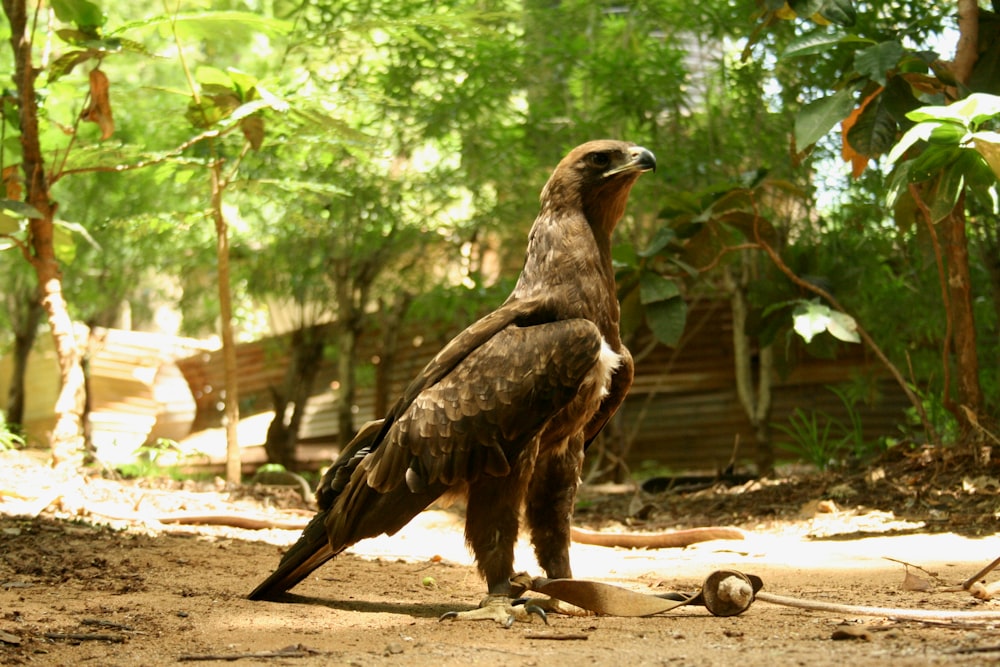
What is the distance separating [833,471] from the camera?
6121 millimetres

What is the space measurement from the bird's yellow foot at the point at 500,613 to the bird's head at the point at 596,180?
4.66 feet

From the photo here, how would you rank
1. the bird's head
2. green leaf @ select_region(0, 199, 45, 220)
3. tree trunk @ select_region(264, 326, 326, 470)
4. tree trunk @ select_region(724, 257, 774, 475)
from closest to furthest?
the bird's head, green leaf @ select_region(0, 199, 45, 220), tree trunk @ select_region(724, 257, 774, 475), tree trunk @ select_region(264, 326, 326, 470)

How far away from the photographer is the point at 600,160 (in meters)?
3.67

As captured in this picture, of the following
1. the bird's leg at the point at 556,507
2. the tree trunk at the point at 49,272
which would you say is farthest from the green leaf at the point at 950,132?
the tree trunk at the point at 49,272

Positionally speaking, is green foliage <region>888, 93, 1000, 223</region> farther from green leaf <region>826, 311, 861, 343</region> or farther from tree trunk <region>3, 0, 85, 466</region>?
tree trunk <region>3, 0, 85, 466</region>

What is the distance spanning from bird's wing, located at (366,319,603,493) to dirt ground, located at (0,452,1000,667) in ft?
1.60

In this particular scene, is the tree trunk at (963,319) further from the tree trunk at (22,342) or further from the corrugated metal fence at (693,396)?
the tree trunk at (22,342)

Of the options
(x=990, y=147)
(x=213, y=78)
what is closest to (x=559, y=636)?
(x=990, y=147)

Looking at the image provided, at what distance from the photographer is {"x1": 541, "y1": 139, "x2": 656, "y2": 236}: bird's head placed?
3.64m

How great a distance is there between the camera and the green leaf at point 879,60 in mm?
4465

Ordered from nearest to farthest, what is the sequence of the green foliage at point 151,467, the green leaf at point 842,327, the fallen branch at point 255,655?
the fallen branch at point 255,655 < the green leaf at point 842,327 < the green foliage at point 151,467

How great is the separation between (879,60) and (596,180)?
1796mm

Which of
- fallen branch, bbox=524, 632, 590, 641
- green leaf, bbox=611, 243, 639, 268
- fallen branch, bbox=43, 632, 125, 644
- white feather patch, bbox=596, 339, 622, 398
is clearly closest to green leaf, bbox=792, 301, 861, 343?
green leaf, bbox=611, 243, 639, 268

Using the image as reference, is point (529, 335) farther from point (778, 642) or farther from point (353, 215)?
point (353, 215)
